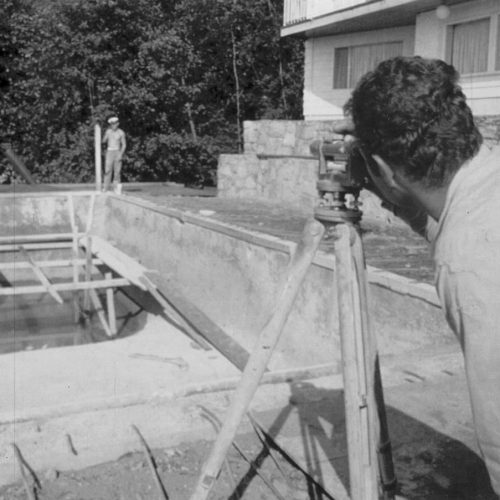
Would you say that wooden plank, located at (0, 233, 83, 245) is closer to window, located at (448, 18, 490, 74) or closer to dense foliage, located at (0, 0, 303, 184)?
dense foliage, located at (0, 0, 303, 184)

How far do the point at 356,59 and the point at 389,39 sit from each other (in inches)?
52.3

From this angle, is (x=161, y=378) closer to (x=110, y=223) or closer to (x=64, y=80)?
(x=110, y=223)

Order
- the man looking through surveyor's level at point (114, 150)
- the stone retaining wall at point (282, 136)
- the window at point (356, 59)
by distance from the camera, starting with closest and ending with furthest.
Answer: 1. the stone retaining wall at point (282, 136)
2. the man looking through surveyor's level at point (114, 150)
3. the window at point (356, 59)

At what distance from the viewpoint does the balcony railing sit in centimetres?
1672

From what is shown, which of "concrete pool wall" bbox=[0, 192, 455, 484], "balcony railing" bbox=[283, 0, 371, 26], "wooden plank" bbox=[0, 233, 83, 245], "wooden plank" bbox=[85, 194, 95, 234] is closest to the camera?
"concrete pool wall" bbox=[0, 192, 455, 484]

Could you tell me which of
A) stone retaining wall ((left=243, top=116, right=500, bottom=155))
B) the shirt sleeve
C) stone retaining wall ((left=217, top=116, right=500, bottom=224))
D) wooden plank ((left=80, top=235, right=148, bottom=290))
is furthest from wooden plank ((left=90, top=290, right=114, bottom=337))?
the shirt sleeve

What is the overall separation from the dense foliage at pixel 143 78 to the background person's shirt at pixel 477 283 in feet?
69.7

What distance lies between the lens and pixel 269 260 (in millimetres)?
8594

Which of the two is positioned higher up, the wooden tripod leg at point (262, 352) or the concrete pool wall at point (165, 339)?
the wooden tripod leg at point (262, 352)

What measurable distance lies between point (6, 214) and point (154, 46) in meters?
9.22

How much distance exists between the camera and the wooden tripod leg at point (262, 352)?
218cm

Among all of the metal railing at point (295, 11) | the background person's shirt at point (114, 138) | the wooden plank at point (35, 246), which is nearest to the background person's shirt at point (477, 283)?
the wooden plank at point (35, 246)

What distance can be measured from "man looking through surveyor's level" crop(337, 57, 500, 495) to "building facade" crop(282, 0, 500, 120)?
33.6ft

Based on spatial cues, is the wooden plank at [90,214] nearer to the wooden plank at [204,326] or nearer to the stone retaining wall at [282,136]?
the stone retaining wall at [282,136]
